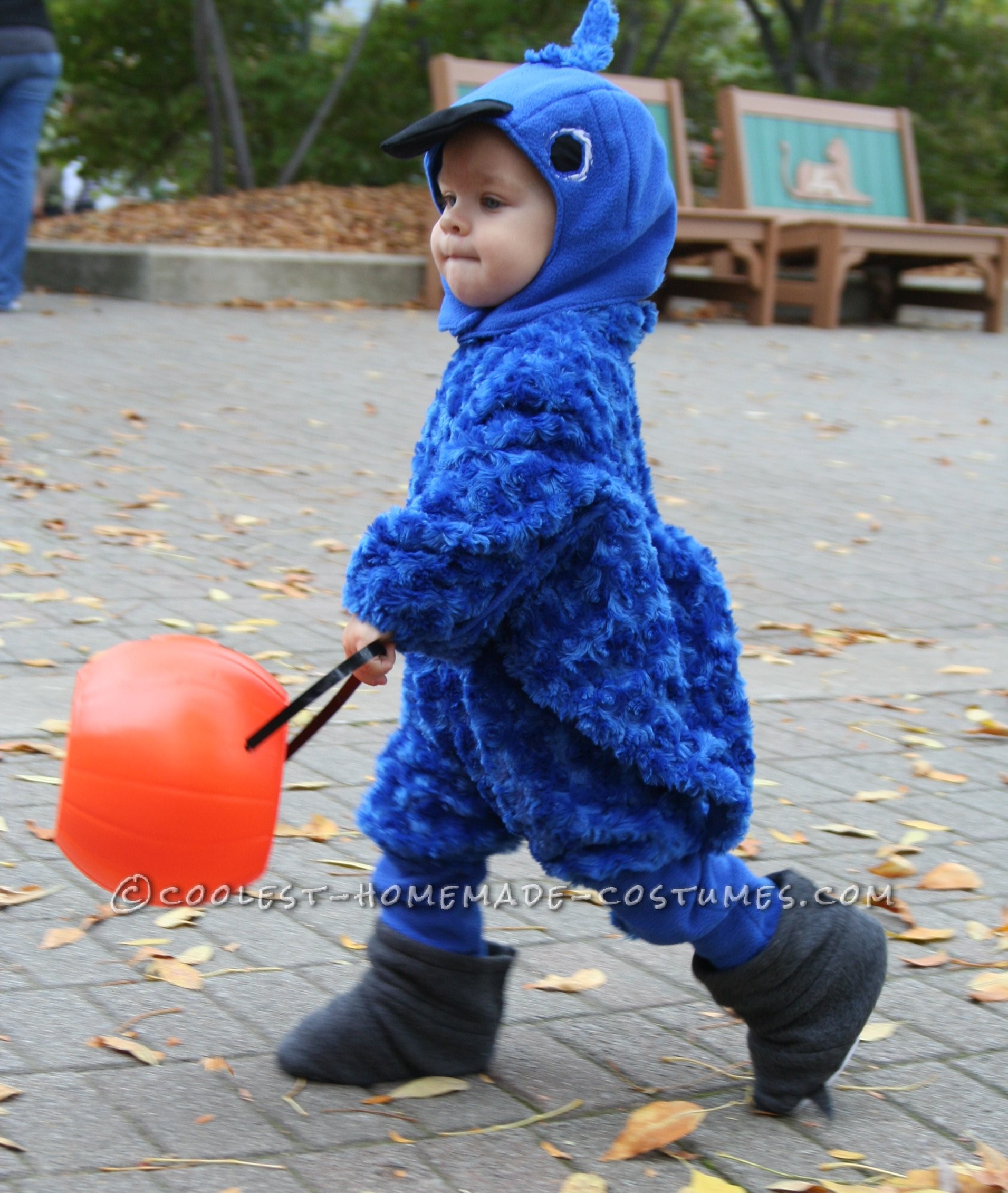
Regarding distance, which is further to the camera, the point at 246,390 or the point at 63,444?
the point at 246,390

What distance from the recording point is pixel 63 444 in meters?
7.38

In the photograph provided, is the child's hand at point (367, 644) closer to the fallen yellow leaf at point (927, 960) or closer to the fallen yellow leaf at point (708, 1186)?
the fallen yellow leaf at point (708, 1186)

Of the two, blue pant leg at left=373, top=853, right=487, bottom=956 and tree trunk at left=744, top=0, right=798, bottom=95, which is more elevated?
tree trunk at left=744, top=0, right=798, bottom=95

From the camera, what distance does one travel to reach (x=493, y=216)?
2408 mm

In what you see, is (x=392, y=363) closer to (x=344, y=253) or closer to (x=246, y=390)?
(x=246, y=390)

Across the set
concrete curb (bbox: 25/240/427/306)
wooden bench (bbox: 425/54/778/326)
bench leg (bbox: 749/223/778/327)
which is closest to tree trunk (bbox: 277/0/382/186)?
wooden bench (bbox: 425/54/778/326)

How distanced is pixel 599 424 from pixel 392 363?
25.8 feet

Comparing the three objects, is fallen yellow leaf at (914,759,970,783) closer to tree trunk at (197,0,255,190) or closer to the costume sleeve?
the costume sleeve

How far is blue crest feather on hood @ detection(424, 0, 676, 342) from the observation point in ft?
7.78

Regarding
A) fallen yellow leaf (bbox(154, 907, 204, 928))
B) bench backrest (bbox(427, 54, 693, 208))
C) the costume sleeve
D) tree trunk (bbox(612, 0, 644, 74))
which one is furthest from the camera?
tree trunk (bbox(612, 0, 644, 74))

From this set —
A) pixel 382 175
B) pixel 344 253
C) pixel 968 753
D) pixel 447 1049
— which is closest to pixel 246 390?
pixel 344 253

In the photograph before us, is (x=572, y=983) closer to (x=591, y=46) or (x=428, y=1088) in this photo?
(x=428, y=1088)

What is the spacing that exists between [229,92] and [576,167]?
487 inches

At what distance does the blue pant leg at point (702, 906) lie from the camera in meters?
2.48
